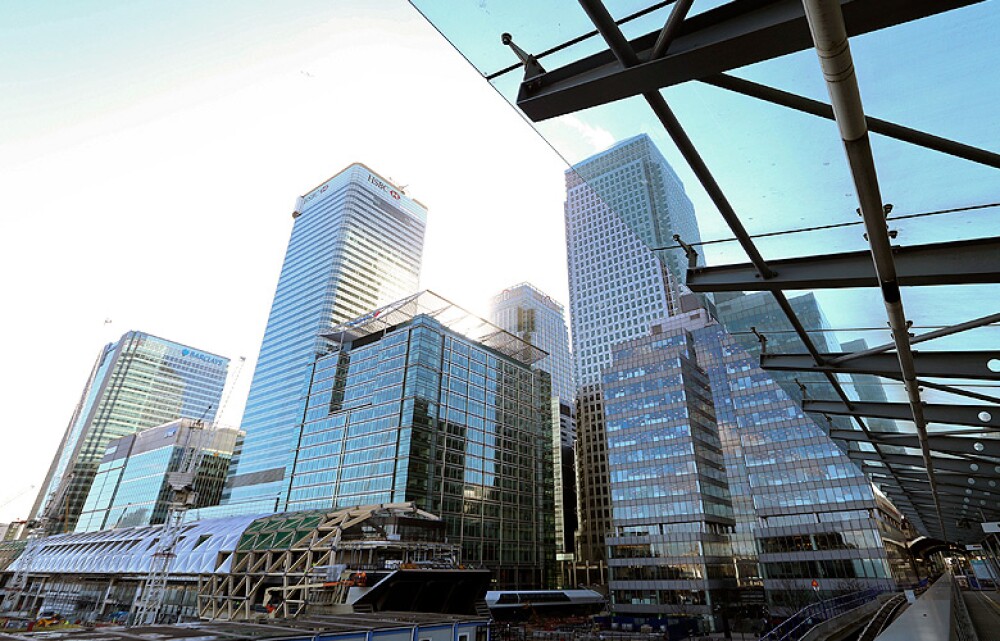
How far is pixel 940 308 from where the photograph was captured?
28.9 ft

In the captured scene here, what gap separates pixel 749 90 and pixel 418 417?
290 ft

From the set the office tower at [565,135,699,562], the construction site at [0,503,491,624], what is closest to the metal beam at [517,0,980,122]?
the construction site at [0,503,491,624]

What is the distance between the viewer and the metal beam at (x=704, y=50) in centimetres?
378

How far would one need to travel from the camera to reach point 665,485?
87.8 m

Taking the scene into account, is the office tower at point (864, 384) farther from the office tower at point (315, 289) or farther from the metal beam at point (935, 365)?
the office tower at point (315, 289)

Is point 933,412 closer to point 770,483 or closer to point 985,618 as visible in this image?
point 985,618

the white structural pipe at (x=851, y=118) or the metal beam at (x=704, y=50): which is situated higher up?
the metal beam at (x=704, y=50)

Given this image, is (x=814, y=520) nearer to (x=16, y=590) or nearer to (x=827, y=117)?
(x=827, y=117)

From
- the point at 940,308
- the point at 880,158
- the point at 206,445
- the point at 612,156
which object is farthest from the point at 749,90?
the point at 206,445

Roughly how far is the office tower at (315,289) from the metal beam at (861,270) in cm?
10931

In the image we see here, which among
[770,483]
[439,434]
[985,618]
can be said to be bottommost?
[985,618]

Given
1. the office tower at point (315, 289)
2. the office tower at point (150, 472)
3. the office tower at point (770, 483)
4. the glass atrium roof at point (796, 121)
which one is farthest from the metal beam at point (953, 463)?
the office tower at point (150, 472)

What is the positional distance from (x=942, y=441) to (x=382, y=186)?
173734mm

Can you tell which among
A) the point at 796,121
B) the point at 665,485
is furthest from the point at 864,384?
the point at 665,485
